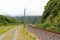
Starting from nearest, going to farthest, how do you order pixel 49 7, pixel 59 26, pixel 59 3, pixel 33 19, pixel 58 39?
pixel 58 39
pixel 59 26
pixel 59 3
pixel 49 7
pixel 33 19

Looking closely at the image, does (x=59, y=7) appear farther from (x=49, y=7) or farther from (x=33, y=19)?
(x=33, y=19)

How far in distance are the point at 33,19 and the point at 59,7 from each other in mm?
88191

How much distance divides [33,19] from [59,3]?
3521 inches

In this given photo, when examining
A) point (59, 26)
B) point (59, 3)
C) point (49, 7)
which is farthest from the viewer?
point (49, 7)

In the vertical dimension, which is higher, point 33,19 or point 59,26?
point 59,26

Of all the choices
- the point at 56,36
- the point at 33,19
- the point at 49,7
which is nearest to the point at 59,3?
the point at 49,7

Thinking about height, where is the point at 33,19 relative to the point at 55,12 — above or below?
below

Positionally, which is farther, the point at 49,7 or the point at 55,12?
the point at 49,7

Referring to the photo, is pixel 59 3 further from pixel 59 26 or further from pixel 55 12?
pixel 59 26

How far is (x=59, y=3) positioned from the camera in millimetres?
48875

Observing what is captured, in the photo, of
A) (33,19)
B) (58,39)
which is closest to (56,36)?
(58,39)

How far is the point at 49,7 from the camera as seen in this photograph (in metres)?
64.6

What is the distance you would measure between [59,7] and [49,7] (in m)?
14.5

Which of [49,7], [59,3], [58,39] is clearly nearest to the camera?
[58,39]
